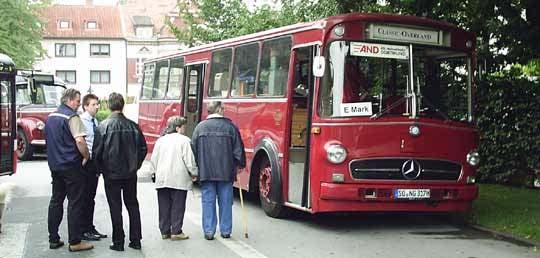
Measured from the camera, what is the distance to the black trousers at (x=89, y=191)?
8.14 meters

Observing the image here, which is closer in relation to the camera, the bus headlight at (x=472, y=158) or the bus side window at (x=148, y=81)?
the bus headlight at (x=472, y=158)

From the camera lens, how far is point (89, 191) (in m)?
8.44

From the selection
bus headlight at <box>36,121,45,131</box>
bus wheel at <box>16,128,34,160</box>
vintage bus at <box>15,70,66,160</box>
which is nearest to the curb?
vintage bus at <box>15,70,66,160</box>

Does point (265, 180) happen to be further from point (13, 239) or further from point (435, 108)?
point (13, 239)

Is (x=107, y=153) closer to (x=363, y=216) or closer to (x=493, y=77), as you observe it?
(x=363, y=216)

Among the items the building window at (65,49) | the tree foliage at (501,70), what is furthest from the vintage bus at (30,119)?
the building window at (65,49)

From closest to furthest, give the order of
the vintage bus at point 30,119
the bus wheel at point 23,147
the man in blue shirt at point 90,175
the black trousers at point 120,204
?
the black trousers at point 120,204 → the man in blue shirt at point 90,175 → the vintage bus at point 30,119 → the bus wheel at point 23,147

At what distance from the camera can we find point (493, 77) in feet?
46.4

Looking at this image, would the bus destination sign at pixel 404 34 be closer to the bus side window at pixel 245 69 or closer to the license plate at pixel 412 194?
the license plate at pixel 412 194

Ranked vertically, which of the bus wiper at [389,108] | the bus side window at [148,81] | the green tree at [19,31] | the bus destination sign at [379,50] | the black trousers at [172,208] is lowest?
the black trousers at [172,208]

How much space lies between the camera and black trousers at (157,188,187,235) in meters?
8.67

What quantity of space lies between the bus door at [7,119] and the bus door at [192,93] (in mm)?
3264

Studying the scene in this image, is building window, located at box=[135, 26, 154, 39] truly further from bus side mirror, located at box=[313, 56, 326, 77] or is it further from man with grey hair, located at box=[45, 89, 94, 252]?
man with grey hair, located at box=[45, 89, 94, 252]

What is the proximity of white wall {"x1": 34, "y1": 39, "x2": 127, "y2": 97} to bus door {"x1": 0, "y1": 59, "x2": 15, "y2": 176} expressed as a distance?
5667 centimetres
